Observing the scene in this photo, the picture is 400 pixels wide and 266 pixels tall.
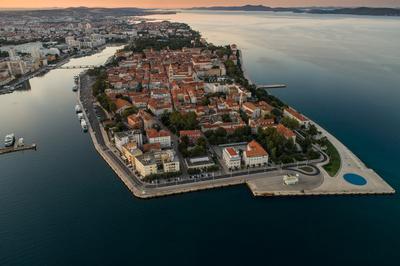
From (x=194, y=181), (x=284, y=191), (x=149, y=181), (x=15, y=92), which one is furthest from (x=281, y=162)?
(x=15, y=92)

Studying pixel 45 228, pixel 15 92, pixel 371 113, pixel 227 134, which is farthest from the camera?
pixel 15 92

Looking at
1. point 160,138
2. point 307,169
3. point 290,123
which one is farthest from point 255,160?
point 160,138

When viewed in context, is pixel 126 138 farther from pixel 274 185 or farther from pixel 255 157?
pixel 274 185

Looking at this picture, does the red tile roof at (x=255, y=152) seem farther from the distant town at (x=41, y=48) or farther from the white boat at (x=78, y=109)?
the distant town at (x=41, y=48)

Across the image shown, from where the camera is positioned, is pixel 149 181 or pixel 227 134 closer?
pixel 149 181

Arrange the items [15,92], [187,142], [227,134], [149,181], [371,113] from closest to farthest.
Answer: [149,181]
[187,142]
[227,134]
[371,113]
[15,92]

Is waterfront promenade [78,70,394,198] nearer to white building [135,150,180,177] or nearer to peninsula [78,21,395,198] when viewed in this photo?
peninsula [78,21,395,198]

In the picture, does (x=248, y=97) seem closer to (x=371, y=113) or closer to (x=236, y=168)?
(x=371, y=113)
